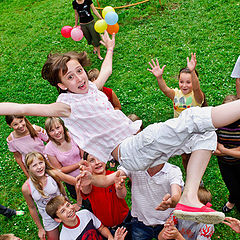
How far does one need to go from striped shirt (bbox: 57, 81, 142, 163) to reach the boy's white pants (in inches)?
8.7

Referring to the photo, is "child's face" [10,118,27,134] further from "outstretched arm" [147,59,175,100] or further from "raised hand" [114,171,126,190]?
"outstretched arm" [147,59,175,100]

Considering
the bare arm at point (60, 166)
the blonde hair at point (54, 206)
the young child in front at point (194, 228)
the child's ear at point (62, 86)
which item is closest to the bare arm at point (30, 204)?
the bare arm at point (60, 166)

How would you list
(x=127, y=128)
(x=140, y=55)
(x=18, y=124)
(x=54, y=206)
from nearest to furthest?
(x=127, y=128), (x=54, y=206), (x=18, y=124), (x=140, y=55)

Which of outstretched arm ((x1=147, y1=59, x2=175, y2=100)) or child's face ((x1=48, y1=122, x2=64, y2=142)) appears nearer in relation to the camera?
child's face ((x1=48, y1=122, x2=64, y2=142))

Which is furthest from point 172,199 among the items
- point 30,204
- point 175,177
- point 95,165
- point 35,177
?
point 30,204

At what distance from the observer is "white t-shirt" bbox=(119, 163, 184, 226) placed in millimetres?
2721

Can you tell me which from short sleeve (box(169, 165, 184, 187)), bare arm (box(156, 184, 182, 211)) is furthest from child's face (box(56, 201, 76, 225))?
short sleeve (box(169, 165, 184, 187))

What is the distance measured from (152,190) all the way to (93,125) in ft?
2.94

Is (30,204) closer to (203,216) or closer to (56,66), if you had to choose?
(56,66)

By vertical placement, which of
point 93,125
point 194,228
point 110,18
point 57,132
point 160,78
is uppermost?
point 110,18

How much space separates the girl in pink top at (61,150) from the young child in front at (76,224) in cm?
70

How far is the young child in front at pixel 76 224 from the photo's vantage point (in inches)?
115

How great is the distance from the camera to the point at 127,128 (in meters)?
2.90

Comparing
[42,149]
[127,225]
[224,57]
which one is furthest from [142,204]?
[224,57]
